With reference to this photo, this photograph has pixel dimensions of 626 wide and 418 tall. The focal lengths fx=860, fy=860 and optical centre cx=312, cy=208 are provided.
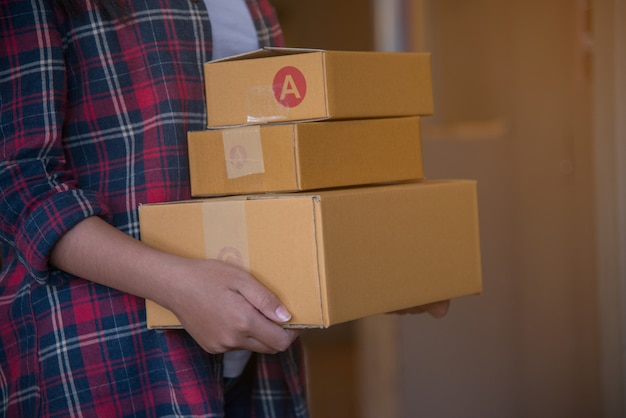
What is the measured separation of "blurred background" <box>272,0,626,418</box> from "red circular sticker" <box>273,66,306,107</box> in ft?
3.59

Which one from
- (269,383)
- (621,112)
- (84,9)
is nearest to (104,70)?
(84,9)

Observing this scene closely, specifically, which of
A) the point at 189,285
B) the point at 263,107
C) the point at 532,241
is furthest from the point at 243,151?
the point at 532,241

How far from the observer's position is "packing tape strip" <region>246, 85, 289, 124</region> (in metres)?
0.95

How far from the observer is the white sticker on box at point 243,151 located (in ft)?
3.10

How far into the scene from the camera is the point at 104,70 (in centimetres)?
99

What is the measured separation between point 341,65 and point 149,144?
242 mm

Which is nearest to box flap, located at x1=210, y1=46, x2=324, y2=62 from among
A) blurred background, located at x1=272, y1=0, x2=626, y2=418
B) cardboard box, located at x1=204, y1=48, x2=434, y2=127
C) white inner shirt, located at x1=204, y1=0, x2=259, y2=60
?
cardboard box, located at x1=204, y1=48, x2=434, y2=127

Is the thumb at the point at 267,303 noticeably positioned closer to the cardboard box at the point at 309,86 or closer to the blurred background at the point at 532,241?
the cardboard box at the point at 309,86

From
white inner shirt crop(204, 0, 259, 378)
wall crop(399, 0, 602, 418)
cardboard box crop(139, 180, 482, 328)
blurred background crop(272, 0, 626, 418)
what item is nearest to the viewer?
cardboard box crop(139, 180, 482, 328)

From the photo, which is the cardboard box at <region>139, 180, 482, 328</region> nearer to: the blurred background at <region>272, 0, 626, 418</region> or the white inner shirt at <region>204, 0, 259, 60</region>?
the white inner shirt at <region>204, 0, 259, 60</region>

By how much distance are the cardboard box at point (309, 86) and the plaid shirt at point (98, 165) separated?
0.19 ft

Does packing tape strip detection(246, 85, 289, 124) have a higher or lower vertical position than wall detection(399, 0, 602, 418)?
higher

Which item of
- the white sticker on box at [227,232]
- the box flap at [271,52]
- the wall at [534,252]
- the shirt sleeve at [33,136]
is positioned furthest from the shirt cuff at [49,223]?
the wall at [534,252]

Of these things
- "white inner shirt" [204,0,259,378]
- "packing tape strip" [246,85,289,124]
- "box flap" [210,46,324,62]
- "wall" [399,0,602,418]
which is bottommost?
"wall" [399,0,602,418]
